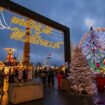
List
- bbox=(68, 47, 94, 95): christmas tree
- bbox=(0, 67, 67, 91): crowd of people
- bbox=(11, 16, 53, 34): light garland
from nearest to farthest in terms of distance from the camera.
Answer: bbox=(68, 47, 94, 95): christmas tree, bbox=(0, 67, 67, 91): crowd of people, bbox=(11, 16, 53, 34): light garland

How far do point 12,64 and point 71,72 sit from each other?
2674 cm

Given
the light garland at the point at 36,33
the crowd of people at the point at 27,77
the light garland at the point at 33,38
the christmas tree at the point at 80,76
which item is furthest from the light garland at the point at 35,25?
the christmas tree at the point at 80,76

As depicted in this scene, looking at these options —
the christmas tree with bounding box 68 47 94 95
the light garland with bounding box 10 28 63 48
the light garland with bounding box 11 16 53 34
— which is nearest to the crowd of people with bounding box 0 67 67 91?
the christmas tree with bounding box 68 47 94 95

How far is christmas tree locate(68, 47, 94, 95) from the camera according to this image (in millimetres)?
14266

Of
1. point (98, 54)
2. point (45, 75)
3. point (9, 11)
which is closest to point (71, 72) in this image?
point (9, 11)

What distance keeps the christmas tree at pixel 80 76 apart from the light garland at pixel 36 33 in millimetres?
5565

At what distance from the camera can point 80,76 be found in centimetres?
1455

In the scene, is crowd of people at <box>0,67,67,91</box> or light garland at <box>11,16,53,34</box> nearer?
crowd of people at <box>0,67,67,91</box>

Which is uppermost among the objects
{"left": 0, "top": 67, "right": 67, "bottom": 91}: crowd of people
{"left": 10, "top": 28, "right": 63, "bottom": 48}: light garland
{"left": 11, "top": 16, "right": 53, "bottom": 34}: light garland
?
{"left": 11, "top": 16, "right": 53, "bottom": 34}: light garland

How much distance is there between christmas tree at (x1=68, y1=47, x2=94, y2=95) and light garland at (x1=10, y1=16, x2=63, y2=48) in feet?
18.3

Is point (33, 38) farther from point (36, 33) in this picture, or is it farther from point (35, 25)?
point (35, 25)

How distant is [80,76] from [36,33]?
7.06 meters

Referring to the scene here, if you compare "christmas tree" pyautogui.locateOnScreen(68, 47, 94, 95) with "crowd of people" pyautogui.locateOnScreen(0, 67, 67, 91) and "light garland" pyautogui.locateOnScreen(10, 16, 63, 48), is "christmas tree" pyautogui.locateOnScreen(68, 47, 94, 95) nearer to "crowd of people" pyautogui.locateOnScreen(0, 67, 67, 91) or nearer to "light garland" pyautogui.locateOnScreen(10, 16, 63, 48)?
"crowd of people" pyautogui.locateOnScreen(0, 67, 67, 91)

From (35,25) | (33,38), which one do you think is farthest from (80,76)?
(35,25)
